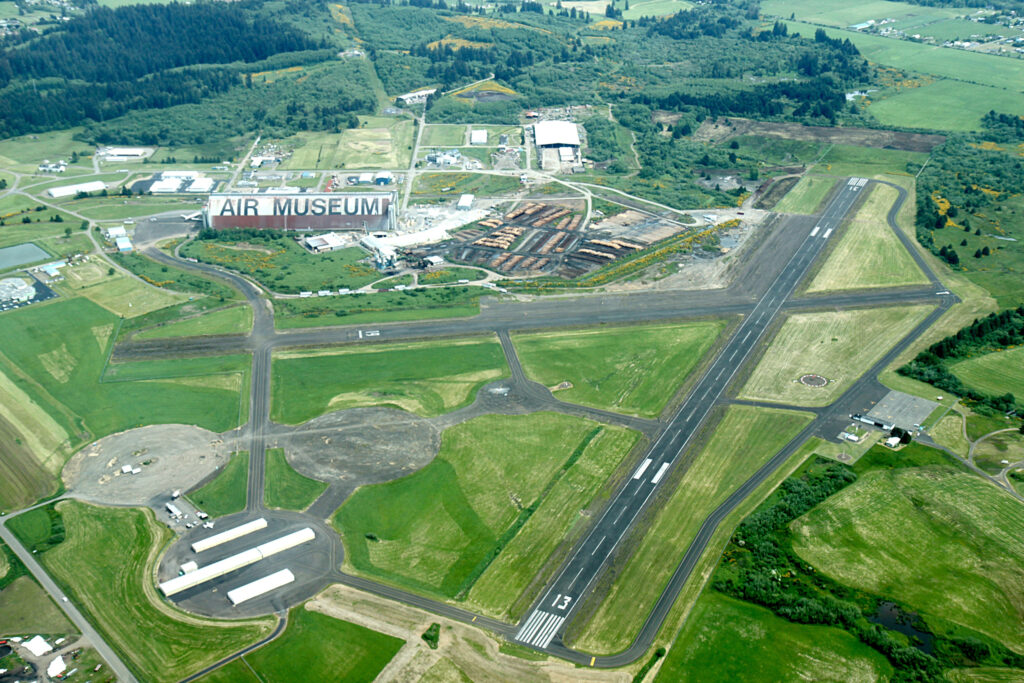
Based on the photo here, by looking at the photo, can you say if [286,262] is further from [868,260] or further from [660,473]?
[868,260]

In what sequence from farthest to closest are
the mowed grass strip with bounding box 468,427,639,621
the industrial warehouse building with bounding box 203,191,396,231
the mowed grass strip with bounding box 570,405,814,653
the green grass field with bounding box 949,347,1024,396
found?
the industrial warehouse building with bounding box 203,191,396,231
the green grass field with bounding box 949,347,1024,396
the mowed grass strip with bounding box 468,427,639,621
the mowed grass strip with bounding box 570,405,814,653

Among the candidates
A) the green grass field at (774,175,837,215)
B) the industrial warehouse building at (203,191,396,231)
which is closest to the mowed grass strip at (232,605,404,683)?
the industrial warehouse building at (203,191,396,231)

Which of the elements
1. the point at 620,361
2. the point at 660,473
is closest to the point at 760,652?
the point at 660,473

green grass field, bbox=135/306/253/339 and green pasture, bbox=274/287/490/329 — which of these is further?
green pasture, bbox=274/287/490/329

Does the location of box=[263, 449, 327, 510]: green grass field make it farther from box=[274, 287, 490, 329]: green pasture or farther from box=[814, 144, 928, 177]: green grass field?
box=[814, 144, 928, 177]: green grass field

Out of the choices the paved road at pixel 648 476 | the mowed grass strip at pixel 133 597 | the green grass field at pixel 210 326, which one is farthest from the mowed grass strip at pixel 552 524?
the green grass field at pixel 210 326
